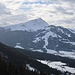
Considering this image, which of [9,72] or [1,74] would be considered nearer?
[1,74]

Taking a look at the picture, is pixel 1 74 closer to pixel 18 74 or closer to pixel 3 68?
pixel 3 68

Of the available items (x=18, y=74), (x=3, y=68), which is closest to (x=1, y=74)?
(x=3, y=68)

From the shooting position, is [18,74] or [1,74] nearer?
[1,74]
